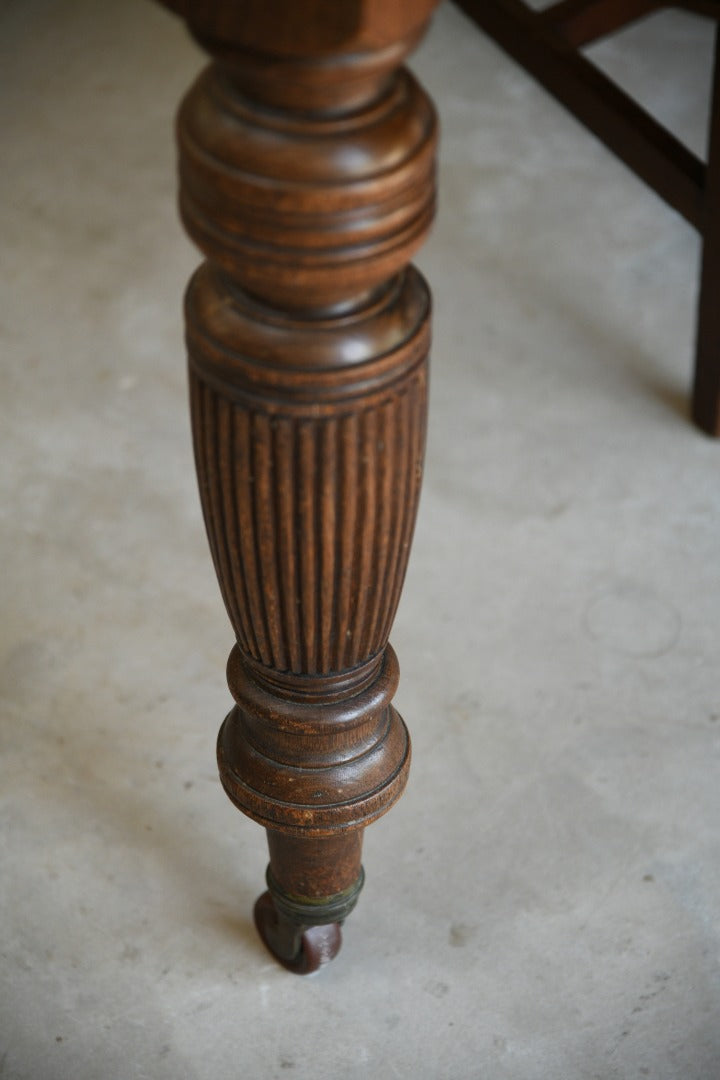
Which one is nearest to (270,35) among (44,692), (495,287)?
(44,692)

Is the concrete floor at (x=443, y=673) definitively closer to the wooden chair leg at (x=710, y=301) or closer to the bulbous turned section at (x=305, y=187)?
the wooden chair leg at (x=710, y=301)

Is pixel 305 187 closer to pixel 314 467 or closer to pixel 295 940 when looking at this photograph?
pixel 314 467

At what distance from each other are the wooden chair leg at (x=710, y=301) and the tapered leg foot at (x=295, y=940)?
826 mm

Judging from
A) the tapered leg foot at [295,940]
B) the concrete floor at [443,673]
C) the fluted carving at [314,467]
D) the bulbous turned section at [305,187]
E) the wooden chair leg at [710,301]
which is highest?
the bulbous turned section at [305,187]

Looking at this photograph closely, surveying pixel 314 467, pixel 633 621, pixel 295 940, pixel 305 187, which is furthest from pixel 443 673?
pixel 305 187

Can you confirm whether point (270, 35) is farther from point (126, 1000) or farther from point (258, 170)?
point (126, 1000)

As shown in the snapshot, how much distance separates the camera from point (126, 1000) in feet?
3.60

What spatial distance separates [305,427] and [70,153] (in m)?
1.60

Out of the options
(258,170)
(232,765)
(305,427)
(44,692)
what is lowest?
(44,692)

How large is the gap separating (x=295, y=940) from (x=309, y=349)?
1.94 ft

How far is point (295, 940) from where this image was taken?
1.09 metres

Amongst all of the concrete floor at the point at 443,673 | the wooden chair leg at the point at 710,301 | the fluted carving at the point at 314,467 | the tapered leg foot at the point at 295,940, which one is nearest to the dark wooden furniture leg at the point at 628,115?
the wooden chair leg at the point at 710,301

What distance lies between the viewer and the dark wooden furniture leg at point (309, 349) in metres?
0.59

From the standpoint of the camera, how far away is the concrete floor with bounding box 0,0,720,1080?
1094 mm
